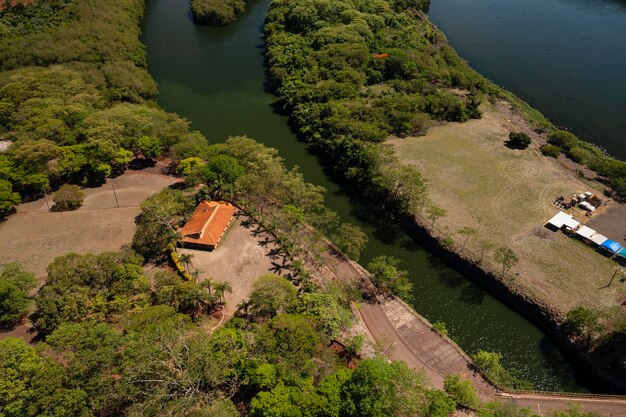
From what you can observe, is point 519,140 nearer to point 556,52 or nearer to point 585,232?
point 585,232

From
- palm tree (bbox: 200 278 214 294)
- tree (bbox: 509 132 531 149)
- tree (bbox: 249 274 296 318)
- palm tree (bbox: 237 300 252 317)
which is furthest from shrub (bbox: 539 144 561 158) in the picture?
palm tree (bbox: 200 278 214 294)

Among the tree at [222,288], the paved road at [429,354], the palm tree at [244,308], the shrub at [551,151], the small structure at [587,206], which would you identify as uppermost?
the shrub at [551,151]

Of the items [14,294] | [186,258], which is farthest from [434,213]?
[14,294]

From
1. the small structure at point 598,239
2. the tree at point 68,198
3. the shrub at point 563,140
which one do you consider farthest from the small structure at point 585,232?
the tree at point 68,198

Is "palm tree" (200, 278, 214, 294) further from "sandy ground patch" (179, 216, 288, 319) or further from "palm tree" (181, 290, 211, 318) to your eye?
"sandy ground patch" (179, 216, 288, 319)

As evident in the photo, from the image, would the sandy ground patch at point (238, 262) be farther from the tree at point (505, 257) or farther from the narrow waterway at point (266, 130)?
the tree at point (505, 257)

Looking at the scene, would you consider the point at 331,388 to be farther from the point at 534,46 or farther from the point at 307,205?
the point at 534,46

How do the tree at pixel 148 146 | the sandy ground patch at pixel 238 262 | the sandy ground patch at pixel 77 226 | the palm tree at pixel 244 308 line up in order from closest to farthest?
1. the palm tree at pixel 244 308
2. the sandy ground patch at pixel 238 262
3. the sandy ground patch at pixel 77 226
4. the tree at pixel 148 146
